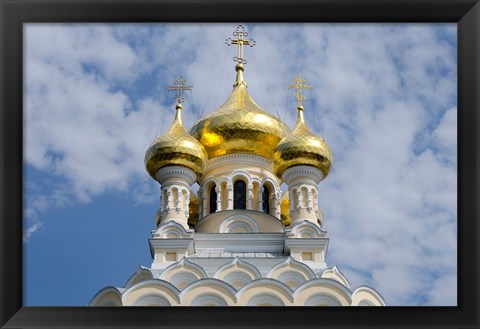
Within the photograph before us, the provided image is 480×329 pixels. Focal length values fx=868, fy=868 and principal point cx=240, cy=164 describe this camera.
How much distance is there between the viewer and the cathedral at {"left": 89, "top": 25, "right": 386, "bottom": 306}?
1093cm

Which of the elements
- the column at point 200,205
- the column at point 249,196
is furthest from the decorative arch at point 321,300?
the column at point 200,205

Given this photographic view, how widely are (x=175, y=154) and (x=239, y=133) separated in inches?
57.0

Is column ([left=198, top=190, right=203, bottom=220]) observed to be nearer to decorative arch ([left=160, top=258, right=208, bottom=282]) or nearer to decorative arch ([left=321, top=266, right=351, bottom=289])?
decorative arch ([left=160, top=258, right=208, bottom=282])

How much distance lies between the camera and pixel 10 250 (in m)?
2.69

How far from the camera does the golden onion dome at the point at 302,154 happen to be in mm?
13094

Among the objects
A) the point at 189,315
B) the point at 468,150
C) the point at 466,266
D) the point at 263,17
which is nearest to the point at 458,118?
the point at 468,150

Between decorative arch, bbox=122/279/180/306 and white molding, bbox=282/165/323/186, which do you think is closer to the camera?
decorative arch, bbox=122/279/180/306

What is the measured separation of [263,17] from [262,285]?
27.3ft

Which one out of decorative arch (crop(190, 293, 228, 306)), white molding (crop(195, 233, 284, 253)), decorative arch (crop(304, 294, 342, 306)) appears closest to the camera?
decorative arch (crop(190, 293, 228, 306))

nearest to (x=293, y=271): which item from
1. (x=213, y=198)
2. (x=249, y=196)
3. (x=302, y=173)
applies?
(x=302, y=173)

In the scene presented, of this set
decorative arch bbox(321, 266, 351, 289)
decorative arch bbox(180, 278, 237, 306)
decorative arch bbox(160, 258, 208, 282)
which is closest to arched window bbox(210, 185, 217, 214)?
decorative arch bbox(160, 258, 208, 282)

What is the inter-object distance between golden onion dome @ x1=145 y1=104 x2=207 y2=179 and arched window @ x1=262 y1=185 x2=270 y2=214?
4.11 ft

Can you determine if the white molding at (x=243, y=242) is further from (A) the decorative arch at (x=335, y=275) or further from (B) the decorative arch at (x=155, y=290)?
(B) the decorative arch at (x=155, y=290)

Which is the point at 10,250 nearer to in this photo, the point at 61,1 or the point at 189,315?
the point at 189,315
